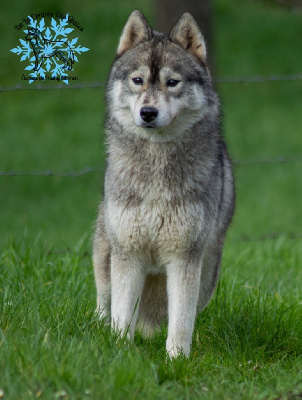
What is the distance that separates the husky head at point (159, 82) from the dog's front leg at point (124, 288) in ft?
2.45

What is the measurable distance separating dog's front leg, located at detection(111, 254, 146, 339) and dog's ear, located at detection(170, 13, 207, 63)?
1.30 meters

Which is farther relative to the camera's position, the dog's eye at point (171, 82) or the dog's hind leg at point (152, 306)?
the dog's hind leg at point (152, 306)

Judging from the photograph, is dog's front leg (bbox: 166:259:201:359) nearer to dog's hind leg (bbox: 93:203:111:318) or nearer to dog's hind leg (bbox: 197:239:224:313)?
dog's hind leg (bbox: 197:239:224:313)

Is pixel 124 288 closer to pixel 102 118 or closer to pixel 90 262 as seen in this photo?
pixel 90 262

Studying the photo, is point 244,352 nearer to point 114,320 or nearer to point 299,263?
point 114,320

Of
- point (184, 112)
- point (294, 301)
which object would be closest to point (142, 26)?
point (184, 112)

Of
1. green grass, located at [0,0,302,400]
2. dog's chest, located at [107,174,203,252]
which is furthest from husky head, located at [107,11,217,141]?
green grass, located at [0,0,302,400]

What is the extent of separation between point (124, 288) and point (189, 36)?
156 cm

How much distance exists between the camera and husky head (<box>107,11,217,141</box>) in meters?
4.10

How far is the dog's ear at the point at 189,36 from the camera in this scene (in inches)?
173

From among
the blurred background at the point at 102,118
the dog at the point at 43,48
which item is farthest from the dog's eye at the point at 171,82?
the blurred background at the point at 102,118

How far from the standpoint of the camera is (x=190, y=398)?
3600 mm

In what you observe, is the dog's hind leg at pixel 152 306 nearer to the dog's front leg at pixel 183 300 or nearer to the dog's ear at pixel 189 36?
the dog's front leg at pixel 183 300

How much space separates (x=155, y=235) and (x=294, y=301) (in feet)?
4.53
